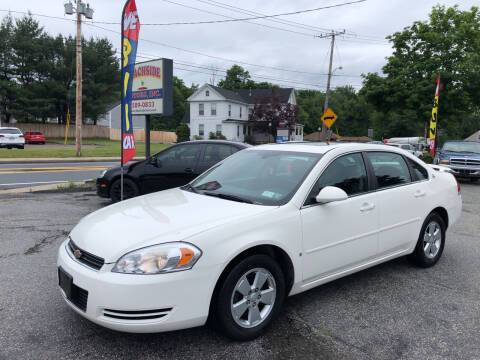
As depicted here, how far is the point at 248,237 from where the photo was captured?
284 cm

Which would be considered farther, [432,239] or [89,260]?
[432,239]

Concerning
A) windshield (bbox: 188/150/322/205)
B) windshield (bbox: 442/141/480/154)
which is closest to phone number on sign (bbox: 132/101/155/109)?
windshield (bbox: 188/150/322/205)

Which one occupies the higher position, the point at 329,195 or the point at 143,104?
the point at 143,104

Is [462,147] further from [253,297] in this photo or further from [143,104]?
[253,297]

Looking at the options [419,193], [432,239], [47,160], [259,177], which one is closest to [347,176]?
[259,177]

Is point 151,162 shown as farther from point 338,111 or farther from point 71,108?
point 338,111

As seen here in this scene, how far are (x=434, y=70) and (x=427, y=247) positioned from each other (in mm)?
26409

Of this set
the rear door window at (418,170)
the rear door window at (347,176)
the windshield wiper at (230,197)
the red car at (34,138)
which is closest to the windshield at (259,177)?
the windshield wiper at (230,197)

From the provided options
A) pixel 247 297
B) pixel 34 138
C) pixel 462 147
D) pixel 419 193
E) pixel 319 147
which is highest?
pixel 319 147

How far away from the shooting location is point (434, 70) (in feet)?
88.1

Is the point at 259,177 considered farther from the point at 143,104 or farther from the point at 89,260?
the point at 143,104

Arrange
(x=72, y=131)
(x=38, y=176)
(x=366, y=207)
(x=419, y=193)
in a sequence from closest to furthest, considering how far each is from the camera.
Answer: (x=366, y=207) → (x=419, y=193) → (x=38, y=176) → (x=72, y=131)

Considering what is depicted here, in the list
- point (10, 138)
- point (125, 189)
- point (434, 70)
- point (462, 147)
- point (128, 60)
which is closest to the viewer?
point (128, 60)

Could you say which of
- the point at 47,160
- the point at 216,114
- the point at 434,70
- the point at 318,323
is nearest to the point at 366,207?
the point at 318,323
